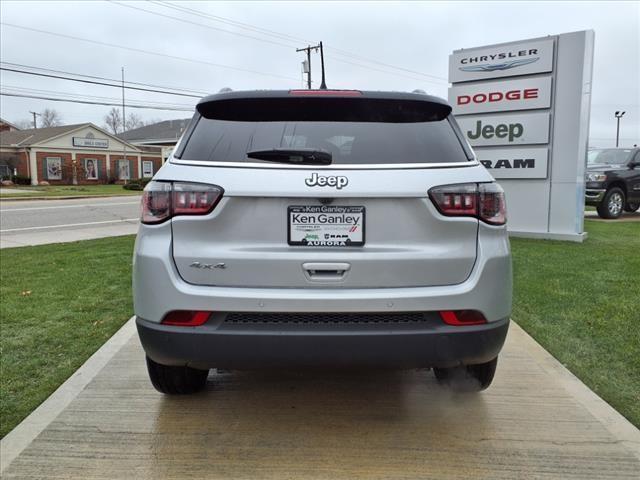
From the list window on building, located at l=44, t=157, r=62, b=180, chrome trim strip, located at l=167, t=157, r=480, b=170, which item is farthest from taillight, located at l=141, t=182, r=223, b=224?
window on building, located at l=44, t=157, r=62, b=180

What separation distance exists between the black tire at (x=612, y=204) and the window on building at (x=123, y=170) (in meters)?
45.8

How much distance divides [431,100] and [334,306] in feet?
3.95

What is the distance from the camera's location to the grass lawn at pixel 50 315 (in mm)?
3494

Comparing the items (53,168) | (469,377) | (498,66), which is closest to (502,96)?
(498,66)

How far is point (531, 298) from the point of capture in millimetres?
5484

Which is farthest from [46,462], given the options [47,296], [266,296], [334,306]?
[47,296]

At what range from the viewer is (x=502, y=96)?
10.1 metres

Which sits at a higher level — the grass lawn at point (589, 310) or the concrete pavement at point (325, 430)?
the grass lawn at point (589, 310)

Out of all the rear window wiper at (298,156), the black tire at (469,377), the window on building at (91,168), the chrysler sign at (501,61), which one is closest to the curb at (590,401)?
the black tire at (469,377)

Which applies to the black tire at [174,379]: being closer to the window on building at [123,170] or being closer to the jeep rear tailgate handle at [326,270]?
the jeep rear tailgate handle at [326,270]

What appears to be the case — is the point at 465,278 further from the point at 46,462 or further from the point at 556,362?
the point at 46,462

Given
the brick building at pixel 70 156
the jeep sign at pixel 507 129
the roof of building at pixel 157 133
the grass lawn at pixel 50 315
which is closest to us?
the grass lawn at pixel 50 315

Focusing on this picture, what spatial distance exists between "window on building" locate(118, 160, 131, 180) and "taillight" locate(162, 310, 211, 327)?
172 ft

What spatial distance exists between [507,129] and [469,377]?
7.79 metres
